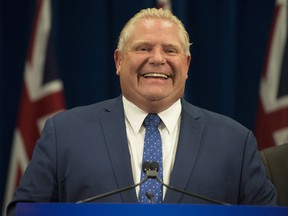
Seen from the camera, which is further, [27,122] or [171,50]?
[27,122]

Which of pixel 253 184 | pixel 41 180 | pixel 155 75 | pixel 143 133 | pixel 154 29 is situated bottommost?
pixel 253 184

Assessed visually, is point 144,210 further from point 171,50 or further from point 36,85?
point 36,85

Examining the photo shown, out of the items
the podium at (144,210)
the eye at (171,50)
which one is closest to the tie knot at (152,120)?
the eye at (171,50)

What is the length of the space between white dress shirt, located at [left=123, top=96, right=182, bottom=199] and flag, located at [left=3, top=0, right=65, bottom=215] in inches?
48.5

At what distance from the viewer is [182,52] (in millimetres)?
2596

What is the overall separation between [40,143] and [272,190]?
907mm

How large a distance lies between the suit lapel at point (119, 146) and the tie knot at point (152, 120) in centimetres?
9

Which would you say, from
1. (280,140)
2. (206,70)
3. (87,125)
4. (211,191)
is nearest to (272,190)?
(211,191)

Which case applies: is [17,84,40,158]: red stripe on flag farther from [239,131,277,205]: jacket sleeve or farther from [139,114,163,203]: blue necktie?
[239,131,277,205]: jacket sleeve

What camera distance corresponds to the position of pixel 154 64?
2.53m

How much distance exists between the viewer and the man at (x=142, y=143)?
237 cm

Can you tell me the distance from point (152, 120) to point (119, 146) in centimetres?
19

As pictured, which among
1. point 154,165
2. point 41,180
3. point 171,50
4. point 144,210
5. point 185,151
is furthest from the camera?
point 171,50

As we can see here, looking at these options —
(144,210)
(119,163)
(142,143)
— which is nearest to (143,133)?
(142,143)
